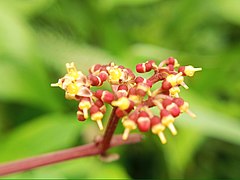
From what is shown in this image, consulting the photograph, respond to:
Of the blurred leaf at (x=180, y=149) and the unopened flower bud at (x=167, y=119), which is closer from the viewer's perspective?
the unopened flower bud at (x=167, y=119)

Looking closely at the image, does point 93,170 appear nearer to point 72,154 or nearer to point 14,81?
point 14,81

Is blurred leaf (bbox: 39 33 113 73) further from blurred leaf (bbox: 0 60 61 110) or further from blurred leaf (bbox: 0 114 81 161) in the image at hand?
blurred leaf (bbox: 0 114 81 161)

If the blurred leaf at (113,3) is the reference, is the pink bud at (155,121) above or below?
below

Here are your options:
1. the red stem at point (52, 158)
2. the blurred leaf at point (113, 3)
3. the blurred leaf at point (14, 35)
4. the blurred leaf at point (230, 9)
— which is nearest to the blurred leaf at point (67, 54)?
the blurred leaf at point (14, 35)

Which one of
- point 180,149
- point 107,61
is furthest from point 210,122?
point 107,61

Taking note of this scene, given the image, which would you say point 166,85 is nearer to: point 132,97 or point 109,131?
point 132,97

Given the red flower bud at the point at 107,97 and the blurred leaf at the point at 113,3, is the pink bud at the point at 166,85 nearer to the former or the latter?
the red flower bud at the point at 107,97

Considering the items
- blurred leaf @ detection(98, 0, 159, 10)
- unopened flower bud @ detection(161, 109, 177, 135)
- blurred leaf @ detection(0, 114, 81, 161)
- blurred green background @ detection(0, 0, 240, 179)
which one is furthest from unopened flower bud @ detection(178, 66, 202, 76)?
blurred leaf @ detection(98, 0, 159, 10)

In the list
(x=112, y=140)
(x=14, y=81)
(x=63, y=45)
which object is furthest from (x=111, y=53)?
(x=112, y=140)
